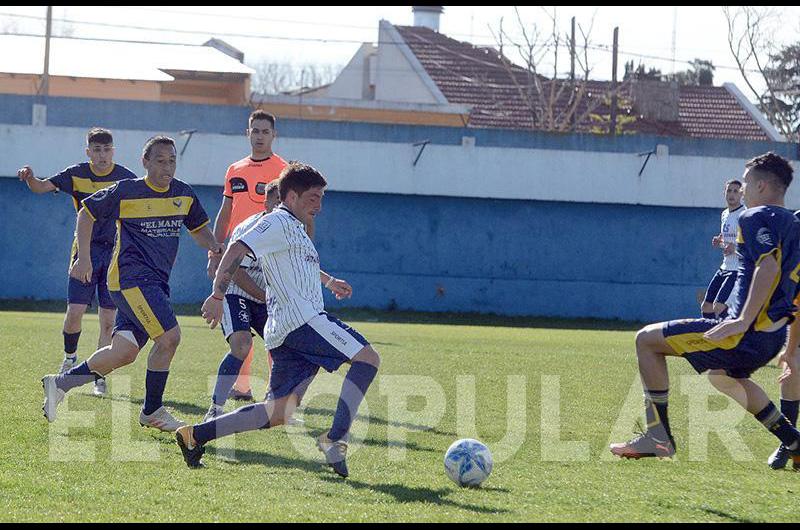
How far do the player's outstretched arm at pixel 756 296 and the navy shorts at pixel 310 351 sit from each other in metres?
2.16

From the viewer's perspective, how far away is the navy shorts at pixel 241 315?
29.3ft

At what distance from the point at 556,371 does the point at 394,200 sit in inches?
605

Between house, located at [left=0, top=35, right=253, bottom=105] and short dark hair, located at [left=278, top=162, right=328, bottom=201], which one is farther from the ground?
house, located at [left=0, top=35, right=253, bottom=105]

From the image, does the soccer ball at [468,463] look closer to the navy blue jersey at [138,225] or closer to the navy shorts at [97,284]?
the navy blue jersey at [138,225]

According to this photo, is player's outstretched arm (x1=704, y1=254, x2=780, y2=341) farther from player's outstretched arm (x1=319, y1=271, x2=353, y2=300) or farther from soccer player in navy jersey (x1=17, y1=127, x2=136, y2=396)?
soccer player in navy jersey (x1=17, y1=127, x2=136, y2=396)

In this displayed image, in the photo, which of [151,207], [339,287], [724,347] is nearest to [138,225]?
[151,207]

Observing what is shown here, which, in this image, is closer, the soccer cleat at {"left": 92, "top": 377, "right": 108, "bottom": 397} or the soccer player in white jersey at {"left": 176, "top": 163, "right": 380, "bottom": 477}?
the soccer player in white jersey at {"left": 176, "top": 163, "right": 380, "bottom": 477}

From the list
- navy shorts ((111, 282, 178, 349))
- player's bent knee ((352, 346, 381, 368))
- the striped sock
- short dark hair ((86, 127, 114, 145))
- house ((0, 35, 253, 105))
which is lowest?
the striped sock

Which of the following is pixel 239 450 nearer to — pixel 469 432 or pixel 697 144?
pixel 469 432

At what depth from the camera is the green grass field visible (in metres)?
5.85

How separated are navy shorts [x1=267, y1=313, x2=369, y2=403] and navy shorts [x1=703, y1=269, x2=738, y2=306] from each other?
6246mm

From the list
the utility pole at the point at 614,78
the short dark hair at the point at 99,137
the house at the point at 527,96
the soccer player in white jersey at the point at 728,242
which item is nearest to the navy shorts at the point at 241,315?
the short dark hair at the point at 99,137

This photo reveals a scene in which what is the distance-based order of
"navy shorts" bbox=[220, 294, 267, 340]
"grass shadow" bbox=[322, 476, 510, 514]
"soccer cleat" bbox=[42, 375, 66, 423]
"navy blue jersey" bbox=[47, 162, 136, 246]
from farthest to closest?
"navy blue jersey" bbox=[47, 162, 136, 246], "navy shorts" bbox=[220, 294, 267, 340], "soccer cleat" bbox=[42, 375, 66, 423], "grass shadow" bbox=[322, 476, 510, 514]

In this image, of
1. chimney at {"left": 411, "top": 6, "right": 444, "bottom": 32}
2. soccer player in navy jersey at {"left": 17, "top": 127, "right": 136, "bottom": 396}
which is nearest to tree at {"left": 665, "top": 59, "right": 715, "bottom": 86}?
chimney at {"left": 411, "top": 6, "right": 444, "bottom": 32}
